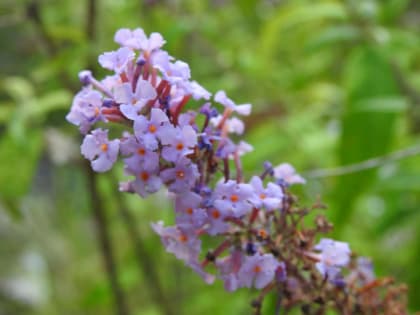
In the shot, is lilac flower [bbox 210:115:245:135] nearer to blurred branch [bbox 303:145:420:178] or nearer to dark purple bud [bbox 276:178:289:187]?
dark purple bud [bbox 276:178:289:187]

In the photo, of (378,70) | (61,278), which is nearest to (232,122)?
(378,70)

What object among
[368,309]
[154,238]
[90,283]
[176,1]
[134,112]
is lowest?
[368,309]

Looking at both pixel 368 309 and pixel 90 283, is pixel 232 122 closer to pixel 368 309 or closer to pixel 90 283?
pixel 368 309

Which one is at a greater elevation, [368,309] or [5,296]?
[5,296]

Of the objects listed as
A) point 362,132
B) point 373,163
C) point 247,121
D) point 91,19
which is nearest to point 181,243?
point 373,163

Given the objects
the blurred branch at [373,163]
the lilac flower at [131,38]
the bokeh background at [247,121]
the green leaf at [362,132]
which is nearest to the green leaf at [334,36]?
the bokeh background at [247,121]

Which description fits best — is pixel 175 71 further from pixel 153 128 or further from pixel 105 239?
pixel 105 239
